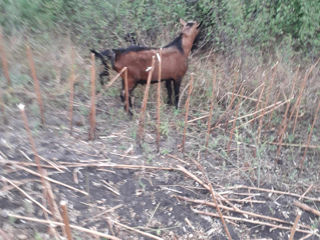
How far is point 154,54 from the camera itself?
397 cm

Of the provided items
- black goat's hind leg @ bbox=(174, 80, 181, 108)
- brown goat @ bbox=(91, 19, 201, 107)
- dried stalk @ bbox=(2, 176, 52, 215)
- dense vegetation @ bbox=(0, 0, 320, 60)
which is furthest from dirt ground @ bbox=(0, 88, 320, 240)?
dense vegetation @ bbox=(0, 0, 320, 60)

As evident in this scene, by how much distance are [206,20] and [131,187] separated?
337 centimetres

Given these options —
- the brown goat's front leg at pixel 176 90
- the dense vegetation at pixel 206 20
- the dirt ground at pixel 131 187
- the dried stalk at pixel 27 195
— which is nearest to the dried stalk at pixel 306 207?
the dirt ground at pixel 131 187

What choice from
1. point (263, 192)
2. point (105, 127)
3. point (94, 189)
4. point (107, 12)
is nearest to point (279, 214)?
point (263, 192)

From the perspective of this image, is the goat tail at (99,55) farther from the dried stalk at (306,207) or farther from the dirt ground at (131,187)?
the dried stalk at (306,207)

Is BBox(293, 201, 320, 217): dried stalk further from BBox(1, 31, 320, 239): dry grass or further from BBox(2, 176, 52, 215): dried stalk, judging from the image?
BBox(2, 176, 52, 215): dried stalk

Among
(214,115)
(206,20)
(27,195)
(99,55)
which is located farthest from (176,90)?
(27,195)

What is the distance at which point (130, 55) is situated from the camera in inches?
154

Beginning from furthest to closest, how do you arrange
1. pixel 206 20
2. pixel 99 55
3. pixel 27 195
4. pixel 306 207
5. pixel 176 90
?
pixel 206 20
pixel 176 90
pixel 99 55
pixel 306 207
pixel 27 195

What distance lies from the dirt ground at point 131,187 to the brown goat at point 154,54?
63 centimetres

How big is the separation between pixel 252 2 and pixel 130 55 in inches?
87.5

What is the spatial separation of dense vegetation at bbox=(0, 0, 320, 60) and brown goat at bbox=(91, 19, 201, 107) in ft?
3.23

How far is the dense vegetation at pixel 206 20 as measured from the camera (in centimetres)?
498

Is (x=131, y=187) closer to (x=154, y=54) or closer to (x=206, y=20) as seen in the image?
(x=154, y=54)
